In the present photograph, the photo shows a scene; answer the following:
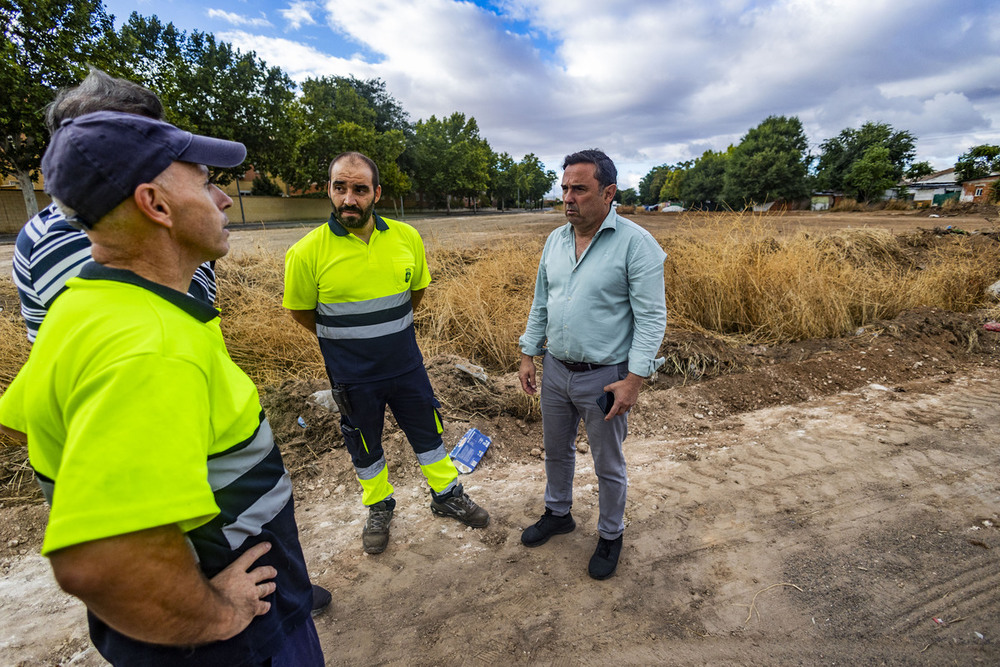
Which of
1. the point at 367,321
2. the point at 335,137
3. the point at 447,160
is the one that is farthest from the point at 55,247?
the point at 447,160

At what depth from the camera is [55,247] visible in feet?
5.10

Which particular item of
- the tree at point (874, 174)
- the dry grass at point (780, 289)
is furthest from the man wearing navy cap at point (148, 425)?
the tree at point (874, 174)

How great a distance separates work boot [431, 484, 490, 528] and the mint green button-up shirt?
1175 millimetres

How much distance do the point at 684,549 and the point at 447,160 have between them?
42.9 metres

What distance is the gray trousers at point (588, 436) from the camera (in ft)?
7.79

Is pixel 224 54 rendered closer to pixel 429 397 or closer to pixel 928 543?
pixel 429 397

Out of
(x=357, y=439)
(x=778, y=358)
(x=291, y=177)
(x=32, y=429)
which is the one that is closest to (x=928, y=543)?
(x=778, y=358)

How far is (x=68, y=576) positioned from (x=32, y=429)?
10.4 inches

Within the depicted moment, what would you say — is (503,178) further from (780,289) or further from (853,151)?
(780,289)

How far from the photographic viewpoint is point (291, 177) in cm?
2506

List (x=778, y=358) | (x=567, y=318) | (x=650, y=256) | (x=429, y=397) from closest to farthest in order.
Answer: (x=650, y=256), (x=567, y=318), (x=429, y=397), (x=778, y=358)

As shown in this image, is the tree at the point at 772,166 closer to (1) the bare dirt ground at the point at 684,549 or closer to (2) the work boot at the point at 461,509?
(1) the bare dirt ground at the point at 684,549

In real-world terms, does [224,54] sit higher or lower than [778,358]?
higher

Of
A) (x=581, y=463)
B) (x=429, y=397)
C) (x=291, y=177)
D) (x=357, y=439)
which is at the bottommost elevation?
(x=581, y=463)
